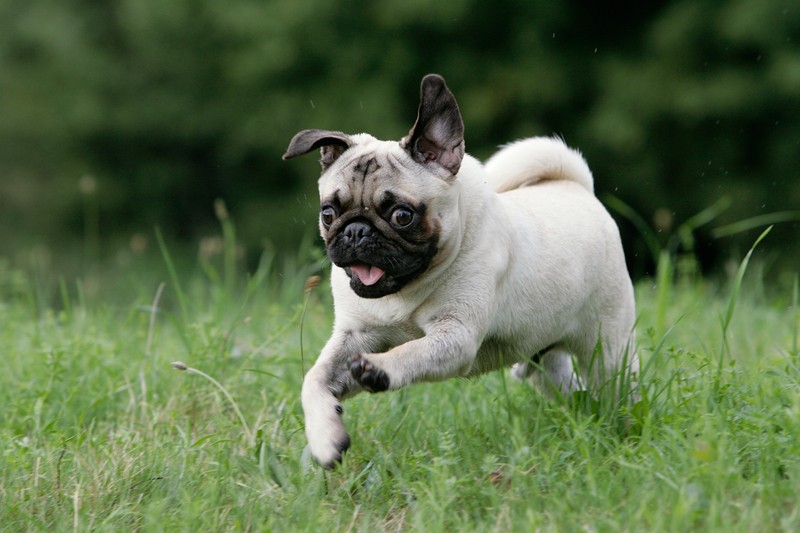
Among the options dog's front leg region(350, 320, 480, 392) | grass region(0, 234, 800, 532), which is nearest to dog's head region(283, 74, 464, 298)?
dog's front leg region(350, 320, 480, 392)

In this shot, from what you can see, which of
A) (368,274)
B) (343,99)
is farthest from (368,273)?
(343,99)

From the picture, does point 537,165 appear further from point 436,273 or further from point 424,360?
point 424,360

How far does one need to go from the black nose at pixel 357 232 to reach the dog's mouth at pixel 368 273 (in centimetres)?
10

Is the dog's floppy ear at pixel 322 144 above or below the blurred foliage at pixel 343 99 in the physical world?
above

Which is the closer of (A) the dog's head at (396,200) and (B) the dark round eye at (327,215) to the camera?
(A) the dog's head at (396,200)

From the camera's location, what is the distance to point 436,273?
13.1ft

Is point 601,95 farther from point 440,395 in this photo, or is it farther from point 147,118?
point 440,395

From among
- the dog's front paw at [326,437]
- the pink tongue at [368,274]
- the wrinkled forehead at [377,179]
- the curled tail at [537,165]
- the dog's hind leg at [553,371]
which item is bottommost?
the dog's hind leg at [553,371]

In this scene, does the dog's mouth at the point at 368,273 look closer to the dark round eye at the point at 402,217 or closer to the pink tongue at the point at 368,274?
the pink tongue at the point at 368,274

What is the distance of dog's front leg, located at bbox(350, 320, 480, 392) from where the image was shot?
3.60 meters

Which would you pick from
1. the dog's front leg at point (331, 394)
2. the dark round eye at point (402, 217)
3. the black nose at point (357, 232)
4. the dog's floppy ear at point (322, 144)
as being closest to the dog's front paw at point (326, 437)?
the dog's front leg at point (331, 394)

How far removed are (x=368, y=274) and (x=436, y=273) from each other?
0.29 meters

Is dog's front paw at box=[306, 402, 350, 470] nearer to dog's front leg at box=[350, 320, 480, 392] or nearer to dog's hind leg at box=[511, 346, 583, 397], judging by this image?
dog's front leg at box=[350, 320, 480, 392]

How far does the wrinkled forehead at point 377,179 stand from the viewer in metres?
3.90
